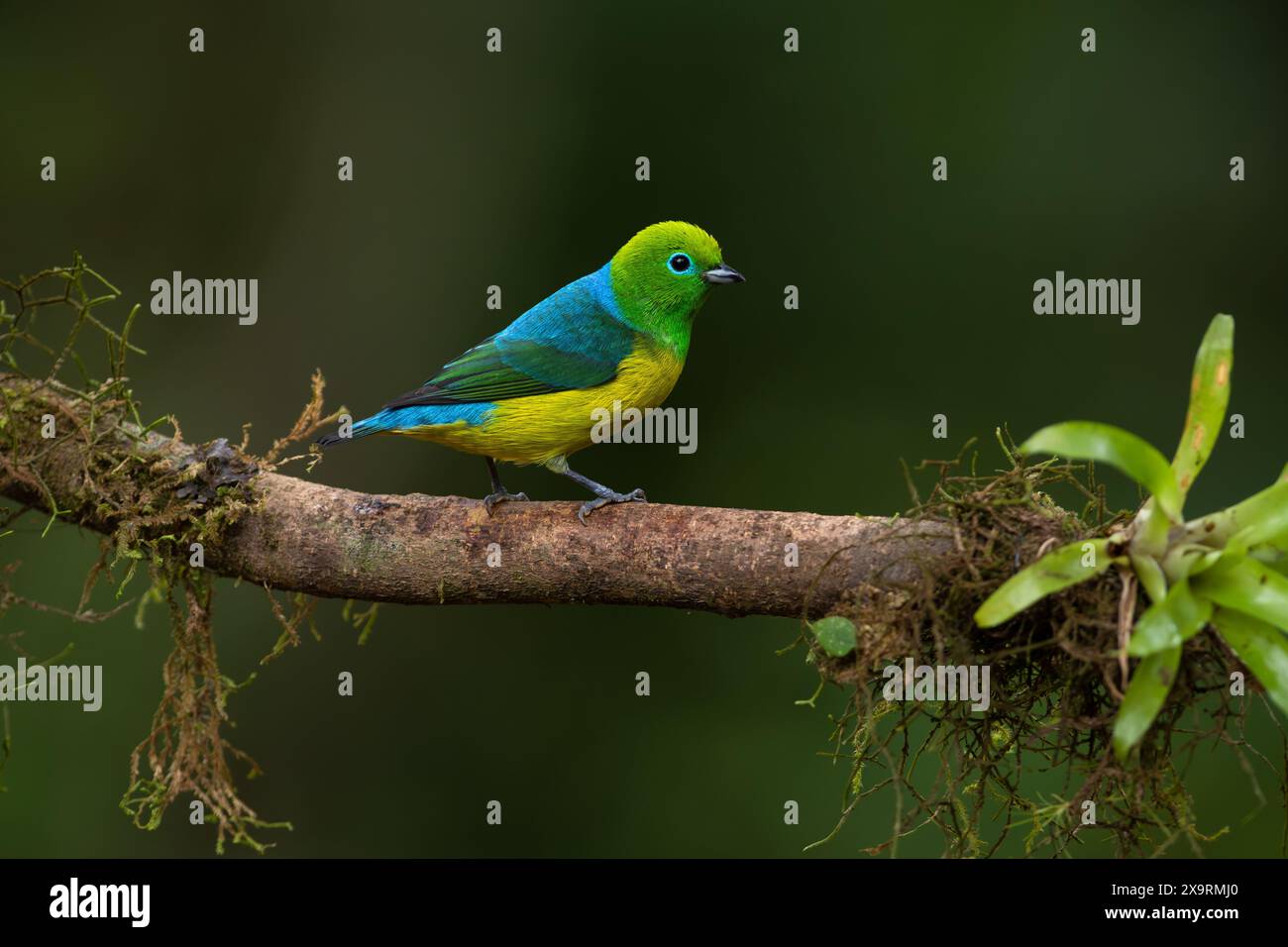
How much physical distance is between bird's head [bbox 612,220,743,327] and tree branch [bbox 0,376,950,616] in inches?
34.3

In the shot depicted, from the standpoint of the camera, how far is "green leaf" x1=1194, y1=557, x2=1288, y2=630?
91.7 inches

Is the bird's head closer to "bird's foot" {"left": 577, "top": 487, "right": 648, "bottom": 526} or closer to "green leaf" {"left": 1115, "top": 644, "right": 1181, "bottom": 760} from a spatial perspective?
"bird's foot" {"left": 577, "top": 487, "right": 648, "bottom": 526}

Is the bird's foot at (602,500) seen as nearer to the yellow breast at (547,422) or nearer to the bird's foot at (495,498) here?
the bird's foot at (495,498)

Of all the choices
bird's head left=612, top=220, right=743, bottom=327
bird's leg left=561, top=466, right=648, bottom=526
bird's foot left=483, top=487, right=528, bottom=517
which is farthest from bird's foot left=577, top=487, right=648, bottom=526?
bird's head left=612, top=220, right=743, bottom=327

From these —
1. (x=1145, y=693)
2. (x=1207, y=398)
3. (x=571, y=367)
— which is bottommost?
(x=1145, y=693)

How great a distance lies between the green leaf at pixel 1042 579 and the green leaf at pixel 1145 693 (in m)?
0.19

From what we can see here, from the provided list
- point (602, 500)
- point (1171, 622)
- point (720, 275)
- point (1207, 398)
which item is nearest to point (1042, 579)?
point (1171, 622)

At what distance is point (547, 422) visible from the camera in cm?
356

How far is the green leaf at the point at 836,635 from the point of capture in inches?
105

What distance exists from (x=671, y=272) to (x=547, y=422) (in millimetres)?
590

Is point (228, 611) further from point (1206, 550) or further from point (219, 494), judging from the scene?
point (1206, 550)

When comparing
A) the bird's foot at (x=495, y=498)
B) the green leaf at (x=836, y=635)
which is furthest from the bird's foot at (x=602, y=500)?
the green leaf at (x=836, y=635)

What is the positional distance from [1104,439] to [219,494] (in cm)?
196

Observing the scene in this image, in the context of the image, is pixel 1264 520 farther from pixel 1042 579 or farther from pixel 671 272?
pixel 671 272
